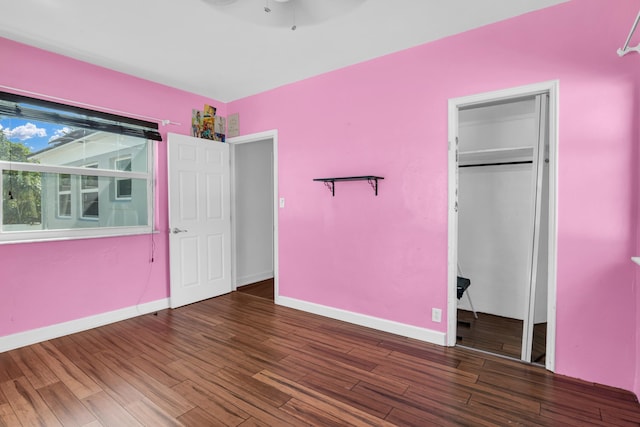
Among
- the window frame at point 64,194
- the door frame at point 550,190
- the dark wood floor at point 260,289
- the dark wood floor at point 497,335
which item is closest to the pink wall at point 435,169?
the door frame at point 550,190

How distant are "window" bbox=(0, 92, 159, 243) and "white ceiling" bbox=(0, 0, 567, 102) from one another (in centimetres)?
56

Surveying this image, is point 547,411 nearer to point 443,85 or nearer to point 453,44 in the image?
point 443,85

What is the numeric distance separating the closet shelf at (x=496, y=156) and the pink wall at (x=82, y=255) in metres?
3.32

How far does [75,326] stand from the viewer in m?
3.04

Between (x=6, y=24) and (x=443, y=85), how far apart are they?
350 cm

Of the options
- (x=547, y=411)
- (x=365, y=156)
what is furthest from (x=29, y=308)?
(x=547, y=411)

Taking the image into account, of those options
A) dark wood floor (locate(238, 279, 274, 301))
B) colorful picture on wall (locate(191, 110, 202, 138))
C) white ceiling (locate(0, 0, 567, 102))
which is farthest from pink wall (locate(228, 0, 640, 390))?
dark wood floor (locate(238, 279, 274, 301))

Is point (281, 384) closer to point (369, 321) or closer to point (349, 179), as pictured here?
point (369, 321)

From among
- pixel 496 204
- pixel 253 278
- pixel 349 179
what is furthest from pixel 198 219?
pixel 496 204

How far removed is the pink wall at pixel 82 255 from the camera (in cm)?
272

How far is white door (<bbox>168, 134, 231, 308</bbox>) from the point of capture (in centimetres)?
372

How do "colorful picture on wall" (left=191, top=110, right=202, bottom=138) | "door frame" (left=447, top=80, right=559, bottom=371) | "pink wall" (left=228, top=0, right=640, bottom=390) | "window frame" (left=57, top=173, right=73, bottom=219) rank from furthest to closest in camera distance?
"colorful picture on wall" (left=191, top=110, right=202, bottom=138) → "window frame" (left=57, top=173, right=73, bottom=219) → "door frame" (left=447, top=80, right=559, bottom=371) → "pink wall" (left=228, top=0, right=640, bottom=390)

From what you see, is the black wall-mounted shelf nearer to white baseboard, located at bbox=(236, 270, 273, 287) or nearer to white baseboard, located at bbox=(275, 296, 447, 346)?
white baseboard, located at bbox=(275, 296, 447, 346)

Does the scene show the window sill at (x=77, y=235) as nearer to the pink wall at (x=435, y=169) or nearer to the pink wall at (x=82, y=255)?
the pink wall at (x=82, y=255)
